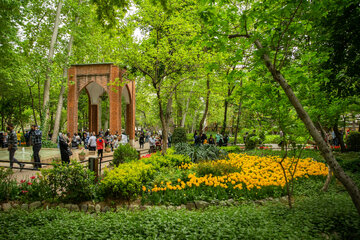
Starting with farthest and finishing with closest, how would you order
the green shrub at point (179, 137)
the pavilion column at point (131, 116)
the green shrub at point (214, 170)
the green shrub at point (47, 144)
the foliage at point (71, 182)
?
the pavilion column at point (131, 116), the green shrub at point (47, 144), the green shrub at point (179, 137), the green shrub at point (214, 170), the foliage at point (71, 182)

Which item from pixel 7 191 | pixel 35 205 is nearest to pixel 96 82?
pixel 7 191

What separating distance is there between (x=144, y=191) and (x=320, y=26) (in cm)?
553

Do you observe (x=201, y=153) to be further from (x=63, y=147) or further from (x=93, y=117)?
(x=93, y=117)

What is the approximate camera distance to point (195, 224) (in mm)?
4000

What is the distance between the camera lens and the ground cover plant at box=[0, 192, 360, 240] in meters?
3.71

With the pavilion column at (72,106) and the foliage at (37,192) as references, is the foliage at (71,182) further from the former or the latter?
the pavilion column at (72,106)

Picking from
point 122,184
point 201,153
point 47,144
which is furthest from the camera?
point 47,144

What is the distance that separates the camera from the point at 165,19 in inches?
411

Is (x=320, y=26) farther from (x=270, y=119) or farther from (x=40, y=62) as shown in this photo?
(x=40, y=62)

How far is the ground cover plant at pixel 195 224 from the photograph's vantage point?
12.2ft

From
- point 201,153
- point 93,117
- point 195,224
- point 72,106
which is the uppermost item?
point 72,106

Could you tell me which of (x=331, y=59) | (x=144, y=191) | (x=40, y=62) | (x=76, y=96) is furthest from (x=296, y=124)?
(x=76, y=96)

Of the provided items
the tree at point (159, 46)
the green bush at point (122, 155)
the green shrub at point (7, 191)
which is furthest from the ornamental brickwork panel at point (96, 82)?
the green shrub at point (7, 191)

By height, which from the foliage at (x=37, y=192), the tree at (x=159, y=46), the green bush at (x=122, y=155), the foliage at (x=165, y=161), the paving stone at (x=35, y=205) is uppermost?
the tree at (x=159, y=46)
